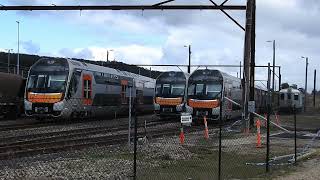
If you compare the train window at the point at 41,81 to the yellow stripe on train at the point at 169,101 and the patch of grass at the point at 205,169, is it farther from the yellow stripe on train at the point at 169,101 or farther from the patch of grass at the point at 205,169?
the patch of grass at the point at 205,169

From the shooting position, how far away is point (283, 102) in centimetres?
7144

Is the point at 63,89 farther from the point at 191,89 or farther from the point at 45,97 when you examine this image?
the point at 191,89

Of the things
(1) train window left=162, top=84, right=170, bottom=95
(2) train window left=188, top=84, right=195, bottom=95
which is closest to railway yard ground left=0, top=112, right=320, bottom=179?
(2) train window left=188, top=84, right=195, bottom=95

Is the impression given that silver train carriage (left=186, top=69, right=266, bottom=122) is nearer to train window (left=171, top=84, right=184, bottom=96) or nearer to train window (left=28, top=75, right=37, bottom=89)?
train window (left=171, top=84, right=184, bottom=96)

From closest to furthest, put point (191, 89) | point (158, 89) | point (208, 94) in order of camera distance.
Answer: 1. point (208, 94)
2. point (191, 89)
3. point (158, 89)

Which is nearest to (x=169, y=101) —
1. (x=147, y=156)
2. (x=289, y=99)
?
(x=147, y=156)

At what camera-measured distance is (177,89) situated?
38.1 metres

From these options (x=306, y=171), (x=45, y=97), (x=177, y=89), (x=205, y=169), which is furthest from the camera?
(x=177, y=89)

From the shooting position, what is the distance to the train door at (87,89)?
32.6 meters

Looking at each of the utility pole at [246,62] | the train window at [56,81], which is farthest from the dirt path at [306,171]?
the train window at [56,81]

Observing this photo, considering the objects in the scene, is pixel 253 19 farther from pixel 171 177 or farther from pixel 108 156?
pixel 171 177

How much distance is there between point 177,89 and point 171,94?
0.55m

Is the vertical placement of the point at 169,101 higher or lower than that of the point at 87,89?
lower

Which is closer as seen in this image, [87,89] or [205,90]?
[87,89]
